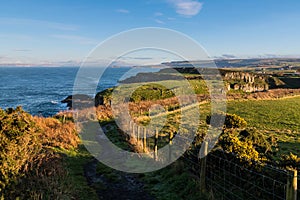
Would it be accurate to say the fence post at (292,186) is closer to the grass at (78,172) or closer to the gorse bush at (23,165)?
the gorse bush at (23,165)

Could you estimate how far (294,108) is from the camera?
1153 inches

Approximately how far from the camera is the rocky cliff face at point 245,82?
176 ft

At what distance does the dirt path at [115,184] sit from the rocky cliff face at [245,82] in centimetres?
4279

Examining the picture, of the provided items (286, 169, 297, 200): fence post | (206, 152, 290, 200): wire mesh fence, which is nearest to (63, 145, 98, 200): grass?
(206, 152, 290, 200): wire mesh fence

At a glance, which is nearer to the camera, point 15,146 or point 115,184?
point 15,146

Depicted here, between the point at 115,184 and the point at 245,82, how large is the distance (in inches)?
1997

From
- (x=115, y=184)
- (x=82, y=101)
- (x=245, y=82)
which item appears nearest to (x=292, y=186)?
(x=115, y=184)

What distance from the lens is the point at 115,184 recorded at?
10.3 meters

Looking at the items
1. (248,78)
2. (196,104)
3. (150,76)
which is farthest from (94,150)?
(150,76)

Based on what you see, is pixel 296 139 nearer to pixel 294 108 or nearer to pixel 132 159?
pixel 132 159

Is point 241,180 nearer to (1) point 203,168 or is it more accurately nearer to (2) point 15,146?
(1) point 203,168

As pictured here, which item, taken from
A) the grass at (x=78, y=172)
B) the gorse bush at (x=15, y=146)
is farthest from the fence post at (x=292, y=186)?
the gorse bush at (x=15, y=146)

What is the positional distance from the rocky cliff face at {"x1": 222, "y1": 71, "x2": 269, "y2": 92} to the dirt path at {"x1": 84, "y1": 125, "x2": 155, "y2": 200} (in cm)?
4279

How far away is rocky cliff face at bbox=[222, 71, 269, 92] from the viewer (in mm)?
53528
